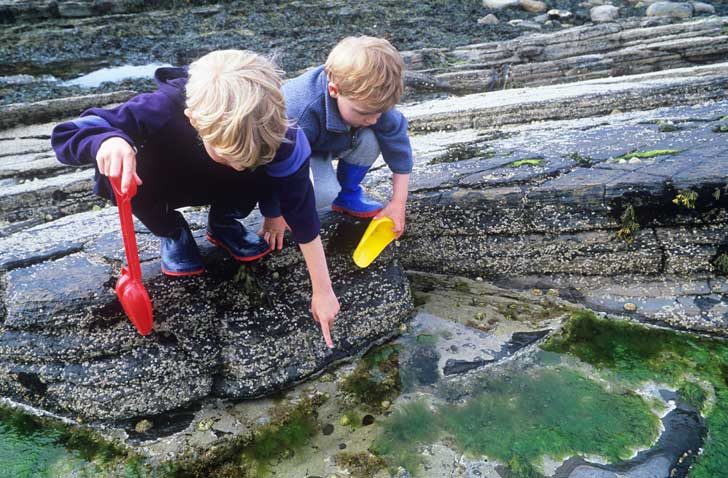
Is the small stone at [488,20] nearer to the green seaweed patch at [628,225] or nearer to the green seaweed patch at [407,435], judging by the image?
the green seaweed patch at [628,225]

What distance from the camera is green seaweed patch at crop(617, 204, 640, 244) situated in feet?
12.9

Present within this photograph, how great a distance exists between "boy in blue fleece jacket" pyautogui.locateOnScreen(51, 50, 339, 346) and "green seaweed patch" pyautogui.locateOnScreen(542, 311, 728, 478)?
159 cm

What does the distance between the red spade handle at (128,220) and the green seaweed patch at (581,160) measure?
306cm

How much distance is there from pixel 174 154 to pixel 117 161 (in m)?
0.54

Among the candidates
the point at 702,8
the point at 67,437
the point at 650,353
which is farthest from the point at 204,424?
the point at 702,8

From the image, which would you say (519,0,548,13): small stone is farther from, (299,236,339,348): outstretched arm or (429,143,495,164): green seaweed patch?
(299,236,339,348): outstretched arm

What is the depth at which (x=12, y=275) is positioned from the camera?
3322 millimetres

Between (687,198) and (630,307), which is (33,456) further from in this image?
(687,198)

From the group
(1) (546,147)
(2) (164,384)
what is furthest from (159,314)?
(1) (546,147)

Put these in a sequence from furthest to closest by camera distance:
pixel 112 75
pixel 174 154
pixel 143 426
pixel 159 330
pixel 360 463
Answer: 1. pixel 112 75
2. pixel 159 330
3. pixel 143 426
4. pixel 360 463
5. pixel 174 154

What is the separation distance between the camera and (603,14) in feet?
47.6

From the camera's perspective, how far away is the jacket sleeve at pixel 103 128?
7.75ft

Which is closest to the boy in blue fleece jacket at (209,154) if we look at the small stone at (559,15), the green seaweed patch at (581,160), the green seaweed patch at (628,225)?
the green seaweed patch at (628,225)

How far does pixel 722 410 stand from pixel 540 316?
111 cm
